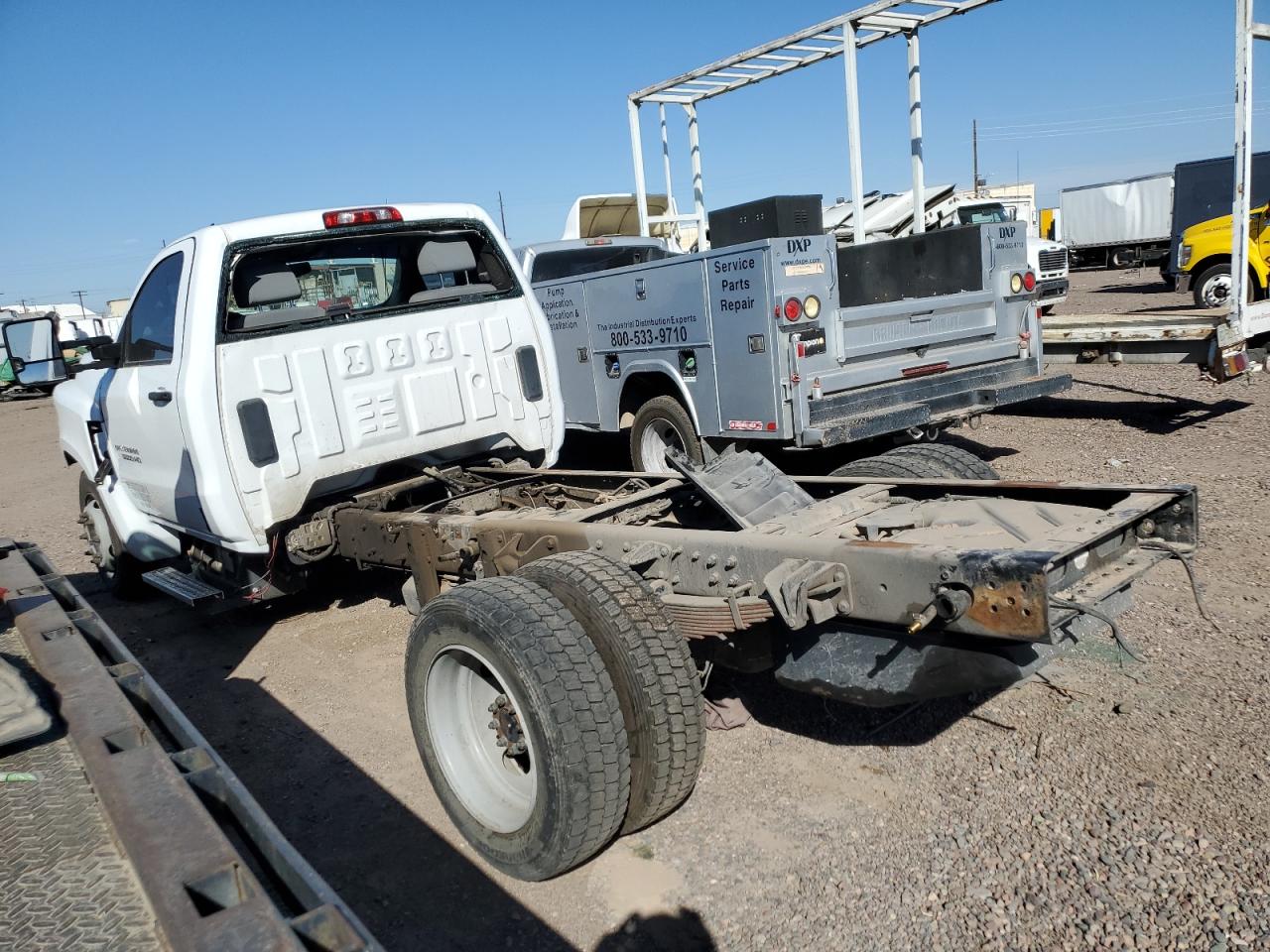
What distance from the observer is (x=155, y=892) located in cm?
148

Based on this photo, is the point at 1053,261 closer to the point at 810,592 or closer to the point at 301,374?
the point at 301,374

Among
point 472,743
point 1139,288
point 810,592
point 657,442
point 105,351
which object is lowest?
point 472,743

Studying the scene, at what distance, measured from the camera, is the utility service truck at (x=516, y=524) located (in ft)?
8.71

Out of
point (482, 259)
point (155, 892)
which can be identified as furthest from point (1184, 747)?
point (482, 259)

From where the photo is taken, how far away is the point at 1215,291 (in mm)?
14625

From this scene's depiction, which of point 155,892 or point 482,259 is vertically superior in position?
point 482,259

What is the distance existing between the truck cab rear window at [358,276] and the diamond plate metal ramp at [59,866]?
2.66 metres

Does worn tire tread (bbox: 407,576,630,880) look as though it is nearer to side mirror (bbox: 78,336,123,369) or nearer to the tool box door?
side mirror (bbox: 78,336,123,369)

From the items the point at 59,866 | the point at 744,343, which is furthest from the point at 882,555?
the point at 744,343

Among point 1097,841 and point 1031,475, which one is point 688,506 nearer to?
point 1097,841

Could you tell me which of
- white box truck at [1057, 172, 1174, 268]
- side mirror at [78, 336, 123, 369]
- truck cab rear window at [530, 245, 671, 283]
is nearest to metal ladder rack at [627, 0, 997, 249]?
truck cab rear window at [530, 245, 671, 283]

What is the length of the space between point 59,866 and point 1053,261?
2189cm

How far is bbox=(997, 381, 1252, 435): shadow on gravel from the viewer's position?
8570mm

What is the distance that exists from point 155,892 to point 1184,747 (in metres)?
3.21
